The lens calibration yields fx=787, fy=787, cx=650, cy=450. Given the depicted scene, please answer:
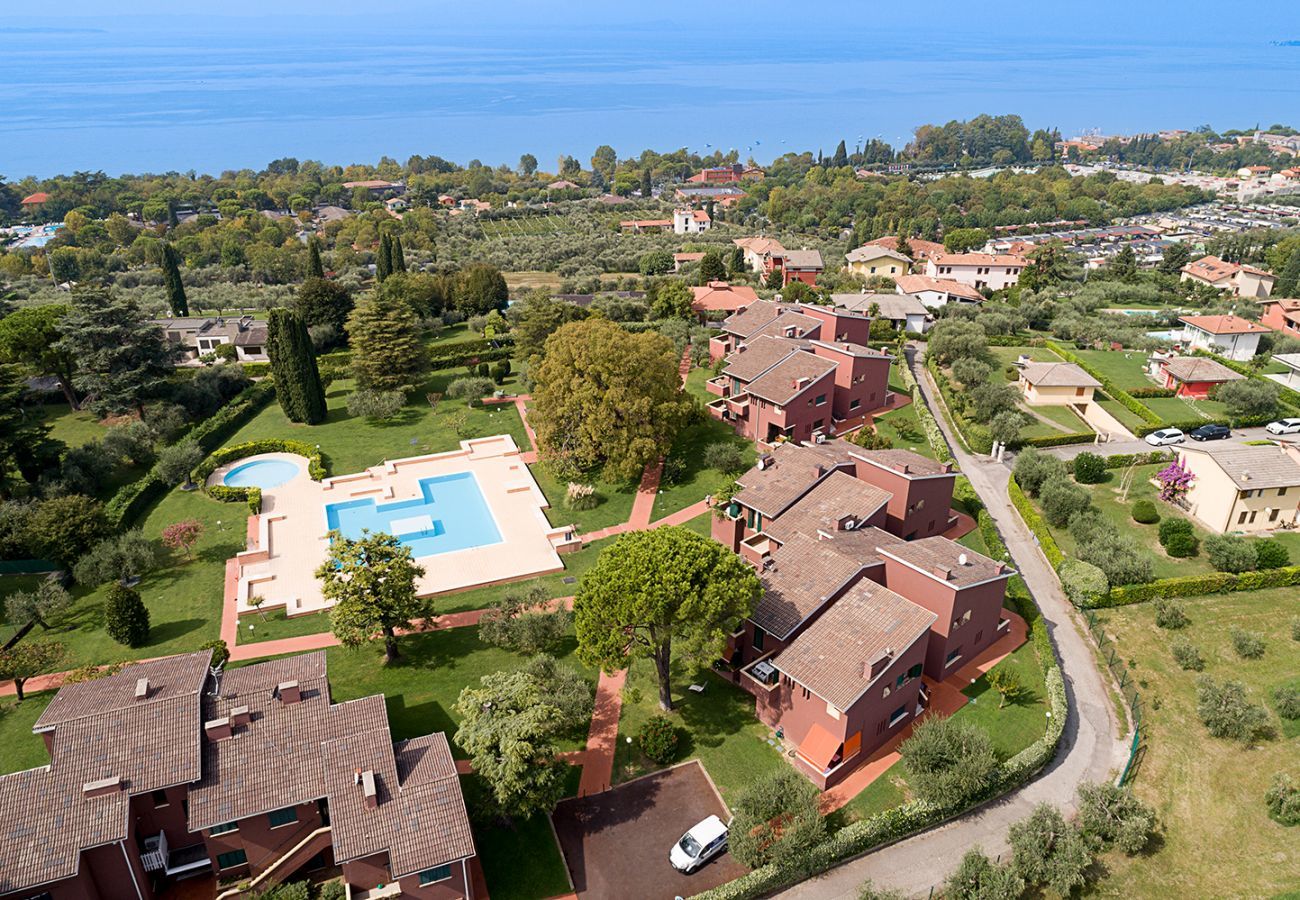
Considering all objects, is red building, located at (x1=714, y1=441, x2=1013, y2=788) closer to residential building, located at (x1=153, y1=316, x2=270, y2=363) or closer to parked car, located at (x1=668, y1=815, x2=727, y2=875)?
parked car, located at (x1=668, y1=815, x2=727, y2=875)

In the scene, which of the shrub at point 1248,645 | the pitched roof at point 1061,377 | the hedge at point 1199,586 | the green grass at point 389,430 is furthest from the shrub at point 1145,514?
the green grass at point 389,430

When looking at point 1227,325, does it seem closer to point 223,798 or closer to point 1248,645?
point 1248,645

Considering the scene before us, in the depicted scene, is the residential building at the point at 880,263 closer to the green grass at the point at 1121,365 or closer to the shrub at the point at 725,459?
the green grass at the point at 1121,365

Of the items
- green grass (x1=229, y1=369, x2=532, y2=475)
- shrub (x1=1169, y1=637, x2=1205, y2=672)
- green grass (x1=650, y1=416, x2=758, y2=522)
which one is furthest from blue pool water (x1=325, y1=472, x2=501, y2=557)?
shrub (x1=1169, y1=637, x2=1205, y2=672)

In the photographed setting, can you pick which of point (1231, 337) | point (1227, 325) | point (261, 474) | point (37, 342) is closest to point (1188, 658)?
point (1231, 337)

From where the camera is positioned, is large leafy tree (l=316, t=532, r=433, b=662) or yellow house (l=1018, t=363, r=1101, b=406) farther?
yellow house (l=1018, t=363, r=1101, b=406)
